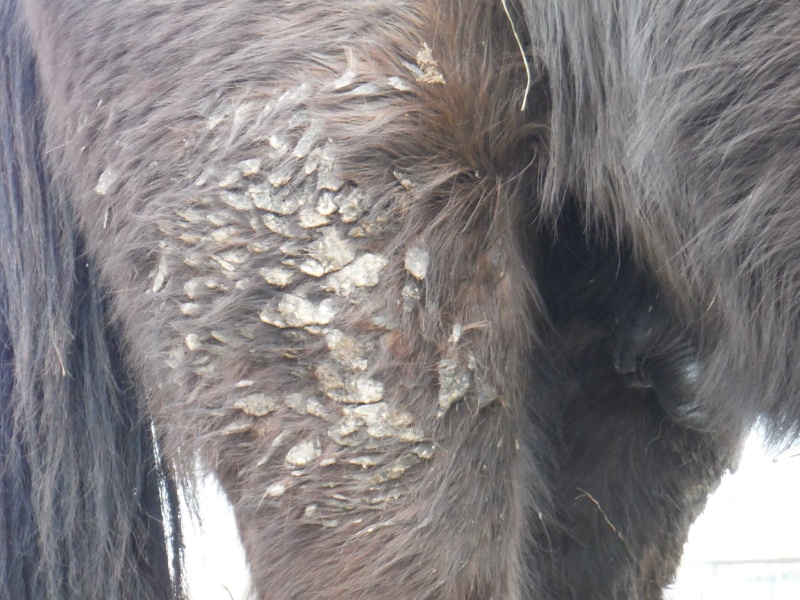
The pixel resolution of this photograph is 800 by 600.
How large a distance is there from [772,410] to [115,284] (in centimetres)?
81

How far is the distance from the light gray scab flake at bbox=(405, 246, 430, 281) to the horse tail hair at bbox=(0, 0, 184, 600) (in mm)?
465

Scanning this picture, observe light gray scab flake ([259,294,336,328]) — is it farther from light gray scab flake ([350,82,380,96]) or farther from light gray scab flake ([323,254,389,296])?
light gray scab flake ([350,82,380,96])

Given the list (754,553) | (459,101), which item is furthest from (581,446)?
(754,553)

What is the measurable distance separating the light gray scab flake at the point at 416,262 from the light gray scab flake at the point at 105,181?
1.21ft

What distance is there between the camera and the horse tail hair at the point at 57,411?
3.86 ft

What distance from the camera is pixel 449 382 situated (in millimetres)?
976

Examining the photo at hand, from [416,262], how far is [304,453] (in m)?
0.25

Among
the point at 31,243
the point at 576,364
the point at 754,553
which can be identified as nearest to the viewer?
the point at 31,243

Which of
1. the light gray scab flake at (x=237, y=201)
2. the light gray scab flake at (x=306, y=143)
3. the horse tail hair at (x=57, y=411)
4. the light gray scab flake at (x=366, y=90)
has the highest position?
the light gray scab flake at (x=366, y=90)

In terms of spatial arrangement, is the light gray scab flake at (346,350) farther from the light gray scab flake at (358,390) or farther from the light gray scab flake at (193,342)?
the light gray scab flake at (193,342)

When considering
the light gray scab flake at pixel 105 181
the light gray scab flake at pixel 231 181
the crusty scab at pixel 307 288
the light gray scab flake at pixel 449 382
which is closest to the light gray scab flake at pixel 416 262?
the crusty scab at pixel 307 288

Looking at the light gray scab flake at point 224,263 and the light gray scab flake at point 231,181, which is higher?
the light gray scab flake at point 231,181

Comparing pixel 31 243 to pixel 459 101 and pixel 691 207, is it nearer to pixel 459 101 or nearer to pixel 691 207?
pixel 459 101

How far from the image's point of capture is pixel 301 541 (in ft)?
3.19
